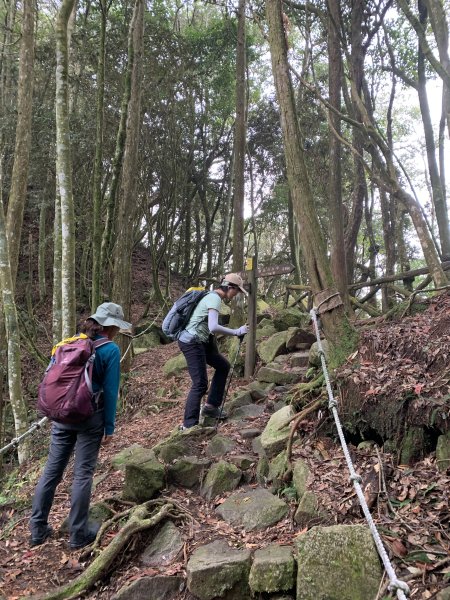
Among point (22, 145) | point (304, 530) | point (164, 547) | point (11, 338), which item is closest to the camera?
point (304, 530)

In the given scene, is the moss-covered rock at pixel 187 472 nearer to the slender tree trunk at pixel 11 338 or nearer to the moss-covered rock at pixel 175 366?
the slender tree trunk at pixel 11 338

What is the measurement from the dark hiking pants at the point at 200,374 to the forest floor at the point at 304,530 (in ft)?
2.16

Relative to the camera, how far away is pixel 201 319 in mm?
5273

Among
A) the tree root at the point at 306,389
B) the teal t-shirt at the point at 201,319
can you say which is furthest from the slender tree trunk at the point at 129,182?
the tree root at the point at 306,389

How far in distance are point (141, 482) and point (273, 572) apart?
178cm

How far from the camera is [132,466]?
4246 millimetres

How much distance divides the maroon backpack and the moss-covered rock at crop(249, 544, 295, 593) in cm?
170

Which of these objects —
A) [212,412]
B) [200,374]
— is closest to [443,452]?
[200,374]

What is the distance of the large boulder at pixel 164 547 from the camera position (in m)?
3.43

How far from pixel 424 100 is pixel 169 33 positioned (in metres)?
8.18

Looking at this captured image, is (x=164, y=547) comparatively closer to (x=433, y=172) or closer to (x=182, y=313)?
(x=182, y=313)

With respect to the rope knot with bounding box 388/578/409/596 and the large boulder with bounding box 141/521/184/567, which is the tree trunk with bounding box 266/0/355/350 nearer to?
the large boulder with bounding box 141/521/184/567

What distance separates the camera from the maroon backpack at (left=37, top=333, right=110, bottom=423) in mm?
3578

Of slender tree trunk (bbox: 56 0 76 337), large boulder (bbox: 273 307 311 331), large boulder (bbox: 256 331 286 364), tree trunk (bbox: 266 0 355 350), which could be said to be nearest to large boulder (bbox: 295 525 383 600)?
tree trunk (bbox: 266 0 355 350)
